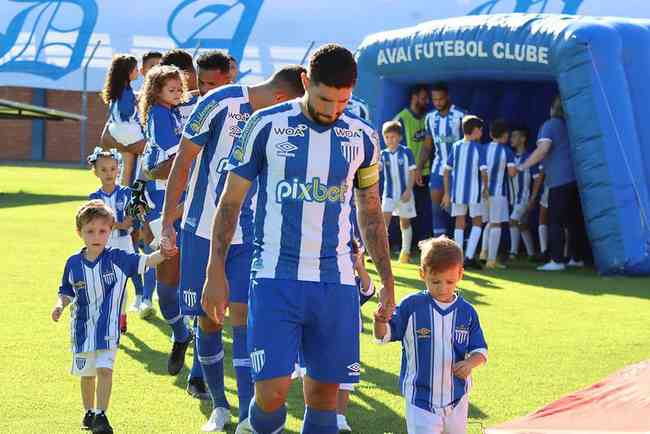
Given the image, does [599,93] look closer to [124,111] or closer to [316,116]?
[124,111]

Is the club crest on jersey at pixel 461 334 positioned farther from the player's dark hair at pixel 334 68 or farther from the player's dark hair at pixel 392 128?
the player's dark hair at pixel 392 128

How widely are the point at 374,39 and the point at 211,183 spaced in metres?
8.58

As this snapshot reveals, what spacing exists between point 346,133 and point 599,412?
2256 mm

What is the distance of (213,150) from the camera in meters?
5.63

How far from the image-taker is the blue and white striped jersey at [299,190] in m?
4.44

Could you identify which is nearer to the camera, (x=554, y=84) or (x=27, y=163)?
(x=554, y=84)

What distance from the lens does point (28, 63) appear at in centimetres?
3225

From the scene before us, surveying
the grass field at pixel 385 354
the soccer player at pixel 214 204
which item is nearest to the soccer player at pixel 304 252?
the soccer player at pixel 214 204

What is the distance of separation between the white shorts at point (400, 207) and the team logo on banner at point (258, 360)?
8.73 metres

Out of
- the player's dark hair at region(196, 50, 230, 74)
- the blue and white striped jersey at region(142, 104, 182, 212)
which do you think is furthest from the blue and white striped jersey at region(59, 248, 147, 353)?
the player's dark hair at region(196, 50, 230, 74)

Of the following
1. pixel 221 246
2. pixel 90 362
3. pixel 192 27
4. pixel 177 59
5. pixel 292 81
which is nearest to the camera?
pixel 221 246

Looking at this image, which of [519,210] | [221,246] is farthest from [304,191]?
[519,210]

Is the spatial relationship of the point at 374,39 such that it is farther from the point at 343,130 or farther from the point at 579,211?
the point at 343,130

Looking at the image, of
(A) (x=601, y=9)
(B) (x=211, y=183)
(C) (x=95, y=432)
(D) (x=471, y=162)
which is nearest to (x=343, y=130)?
(B) (x=211, y=183)
